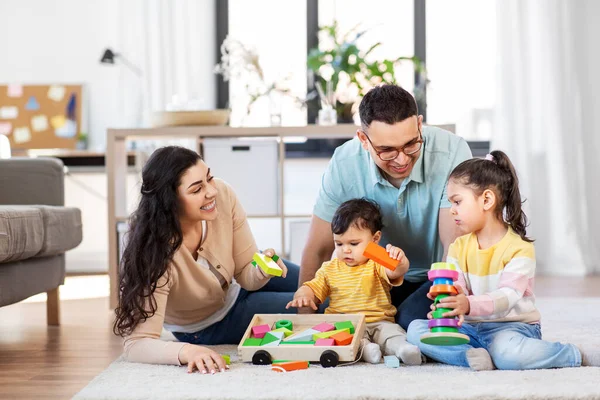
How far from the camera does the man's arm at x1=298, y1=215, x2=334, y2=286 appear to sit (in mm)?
A: 2336

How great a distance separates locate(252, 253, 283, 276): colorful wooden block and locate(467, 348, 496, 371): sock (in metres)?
0.50

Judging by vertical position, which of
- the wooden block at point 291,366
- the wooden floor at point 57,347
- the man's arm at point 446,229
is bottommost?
the wooden floor at point 57,347

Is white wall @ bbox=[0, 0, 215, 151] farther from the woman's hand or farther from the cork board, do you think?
the woman's hand

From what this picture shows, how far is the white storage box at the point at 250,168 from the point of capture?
3594mm

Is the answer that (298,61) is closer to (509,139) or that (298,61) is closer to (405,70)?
(405,70)

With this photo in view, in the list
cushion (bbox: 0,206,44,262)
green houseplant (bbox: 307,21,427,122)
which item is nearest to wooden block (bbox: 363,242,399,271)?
cushion (bbox: 0,206,44,262)

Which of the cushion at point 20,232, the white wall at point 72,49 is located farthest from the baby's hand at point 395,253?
the white wall at point 72,49

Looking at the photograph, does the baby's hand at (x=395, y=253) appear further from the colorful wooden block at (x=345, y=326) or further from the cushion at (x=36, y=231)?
the cushion at (x=36, y=231)

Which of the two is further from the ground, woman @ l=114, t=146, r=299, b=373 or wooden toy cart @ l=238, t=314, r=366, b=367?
woman @ l=114, t=146, r=299, b=373

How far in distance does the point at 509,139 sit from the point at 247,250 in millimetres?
2504

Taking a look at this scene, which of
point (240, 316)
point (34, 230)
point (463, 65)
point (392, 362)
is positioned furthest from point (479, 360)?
point (463, 65)

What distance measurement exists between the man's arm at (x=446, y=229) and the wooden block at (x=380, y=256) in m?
0.20

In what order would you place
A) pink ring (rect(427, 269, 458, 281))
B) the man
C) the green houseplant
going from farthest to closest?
the green houseplant → the man → pink ring (rect(427, 269, 458, 281))

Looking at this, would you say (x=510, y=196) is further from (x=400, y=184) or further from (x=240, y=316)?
(x=240, y=316)
